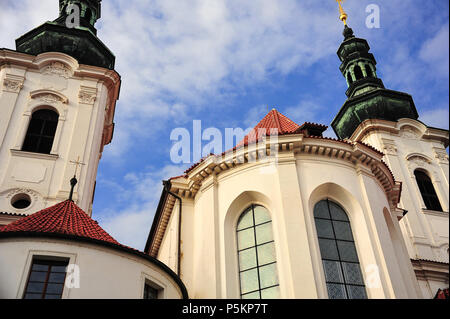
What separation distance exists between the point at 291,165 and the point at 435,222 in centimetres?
1360

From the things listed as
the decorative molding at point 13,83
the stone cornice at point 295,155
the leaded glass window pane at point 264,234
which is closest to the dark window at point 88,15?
the decorative molding at point 13,83

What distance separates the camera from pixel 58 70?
24.3 meters

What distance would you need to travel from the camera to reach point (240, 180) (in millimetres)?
15047

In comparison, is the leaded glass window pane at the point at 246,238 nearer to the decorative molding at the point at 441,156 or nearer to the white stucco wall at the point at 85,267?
the white stucco wall at the point at 85,267

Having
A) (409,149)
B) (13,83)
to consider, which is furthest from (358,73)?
→ (13,83)

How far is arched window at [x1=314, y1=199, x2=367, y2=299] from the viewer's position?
12.9 metres

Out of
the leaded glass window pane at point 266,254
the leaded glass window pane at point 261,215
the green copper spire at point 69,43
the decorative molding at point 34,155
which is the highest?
the green copper spire at point 69,43

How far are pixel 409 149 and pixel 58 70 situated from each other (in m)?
18.6

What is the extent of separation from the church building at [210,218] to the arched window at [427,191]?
2.33 m

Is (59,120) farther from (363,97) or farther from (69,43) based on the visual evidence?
(363,97)

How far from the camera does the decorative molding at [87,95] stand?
23547mm

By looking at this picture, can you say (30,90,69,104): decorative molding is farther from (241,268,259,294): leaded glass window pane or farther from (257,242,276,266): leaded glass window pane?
(241,268,259,294): leaded glass window pane

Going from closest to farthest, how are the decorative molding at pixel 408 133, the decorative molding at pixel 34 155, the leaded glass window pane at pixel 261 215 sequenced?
the leaded glass window pane at pixel 261 215 → the decorative molding at pixel 34 155 → the decorative molding at pixel 408 133
